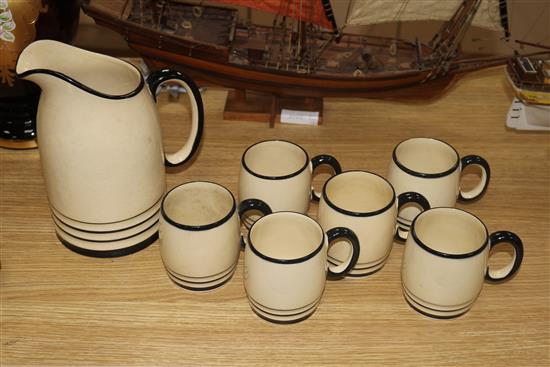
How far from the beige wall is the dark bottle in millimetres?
319

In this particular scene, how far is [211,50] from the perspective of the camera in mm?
921

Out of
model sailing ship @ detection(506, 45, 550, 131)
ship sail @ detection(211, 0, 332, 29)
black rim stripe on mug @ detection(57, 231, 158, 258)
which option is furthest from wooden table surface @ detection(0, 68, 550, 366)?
ship sail @ detection(211, 0, 332, 29)

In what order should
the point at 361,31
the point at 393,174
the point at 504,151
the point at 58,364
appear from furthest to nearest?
the point at 361,31 → the point at 504,151 → the point at 393,174 → the point at 58,364

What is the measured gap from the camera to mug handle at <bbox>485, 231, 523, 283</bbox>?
650 millimetres

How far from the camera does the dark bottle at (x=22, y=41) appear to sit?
763mm

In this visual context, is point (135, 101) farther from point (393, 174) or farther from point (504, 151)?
point (504, 151)

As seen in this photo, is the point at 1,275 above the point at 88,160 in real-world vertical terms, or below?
below

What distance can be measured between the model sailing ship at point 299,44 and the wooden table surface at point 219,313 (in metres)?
0.17

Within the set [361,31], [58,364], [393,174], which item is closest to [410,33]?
[361,31]

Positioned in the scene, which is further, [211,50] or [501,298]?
[211,50]

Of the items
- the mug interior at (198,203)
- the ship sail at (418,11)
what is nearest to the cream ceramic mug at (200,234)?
the mug interior at (198,203)

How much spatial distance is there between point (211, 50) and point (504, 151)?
1.26ft

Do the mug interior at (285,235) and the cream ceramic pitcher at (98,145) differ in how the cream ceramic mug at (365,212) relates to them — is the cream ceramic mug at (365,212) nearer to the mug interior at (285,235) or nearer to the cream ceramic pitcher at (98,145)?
the mug interior at (285,235)

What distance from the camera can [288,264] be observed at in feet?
1.93
